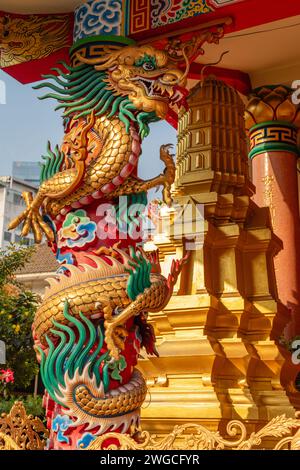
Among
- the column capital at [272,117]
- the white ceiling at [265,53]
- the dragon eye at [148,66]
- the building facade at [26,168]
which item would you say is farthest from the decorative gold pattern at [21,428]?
the column capital at [272,117]

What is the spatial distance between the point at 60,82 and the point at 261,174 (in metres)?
3.50

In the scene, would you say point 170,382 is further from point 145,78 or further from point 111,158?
point 145,78

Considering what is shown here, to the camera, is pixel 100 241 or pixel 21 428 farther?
pixel 100 241

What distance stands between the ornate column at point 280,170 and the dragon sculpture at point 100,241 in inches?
121

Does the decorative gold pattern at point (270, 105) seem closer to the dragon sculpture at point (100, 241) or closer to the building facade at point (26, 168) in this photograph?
the building facade at point (26, 168)

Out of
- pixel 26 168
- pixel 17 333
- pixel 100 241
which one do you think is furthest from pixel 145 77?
pixel 17 333

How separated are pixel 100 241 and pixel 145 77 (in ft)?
3.80

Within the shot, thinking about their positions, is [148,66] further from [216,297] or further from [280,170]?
[280,170]

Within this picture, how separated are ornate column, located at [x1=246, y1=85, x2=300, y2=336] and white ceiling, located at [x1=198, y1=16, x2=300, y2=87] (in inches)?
8.6

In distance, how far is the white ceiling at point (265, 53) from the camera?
250 inches

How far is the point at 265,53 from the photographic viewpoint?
688 cm
